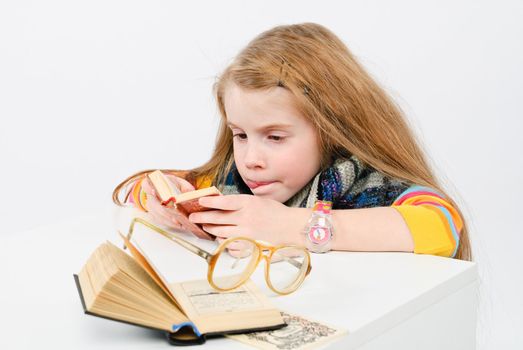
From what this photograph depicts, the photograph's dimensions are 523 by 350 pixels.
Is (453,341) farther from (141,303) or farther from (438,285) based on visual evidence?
(141,303)

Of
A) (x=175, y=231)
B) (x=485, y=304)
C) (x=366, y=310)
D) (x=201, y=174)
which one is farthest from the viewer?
(x=485, y=304)

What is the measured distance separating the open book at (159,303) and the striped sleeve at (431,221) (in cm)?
37

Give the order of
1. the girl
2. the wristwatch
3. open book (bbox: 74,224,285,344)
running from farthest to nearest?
the girl → the wristwatch → open book (bbox: 74,224,285,344)

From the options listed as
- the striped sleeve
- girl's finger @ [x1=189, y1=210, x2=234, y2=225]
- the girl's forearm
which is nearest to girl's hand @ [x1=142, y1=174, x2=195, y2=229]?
girl's finger @ [x1=189, y1=210, x2=234, y2=225]

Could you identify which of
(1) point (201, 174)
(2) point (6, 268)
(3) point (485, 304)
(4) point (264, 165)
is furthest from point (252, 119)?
(3) point (485, 304)

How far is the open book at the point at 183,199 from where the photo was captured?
51.0 inches

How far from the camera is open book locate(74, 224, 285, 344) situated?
0.88 meters

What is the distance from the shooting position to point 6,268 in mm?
1221

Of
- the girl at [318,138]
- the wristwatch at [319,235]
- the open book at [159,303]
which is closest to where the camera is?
the open book at [159,303]

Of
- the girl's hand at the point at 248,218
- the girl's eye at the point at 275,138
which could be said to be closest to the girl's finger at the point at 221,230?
the girl's hand at the point at 248,218

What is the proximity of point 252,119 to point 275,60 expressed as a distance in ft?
0.44

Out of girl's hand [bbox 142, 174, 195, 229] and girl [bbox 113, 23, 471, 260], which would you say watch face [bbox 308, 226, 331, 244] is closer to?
girl [bbox 113, 23, 471, 260]

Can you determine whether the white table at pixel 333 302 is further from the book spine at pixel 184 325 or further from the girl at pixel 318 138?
the girl at pixel 318 138

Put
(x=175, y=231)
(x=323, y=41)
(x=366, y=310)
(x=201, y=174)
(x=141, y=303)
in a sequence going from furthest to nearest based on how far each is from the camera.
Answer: (x=201, y=174), (x=323, y=41), (x=175, y=231), (x=366, y=310), (x=141, y=303)
